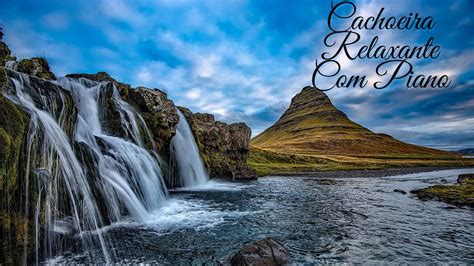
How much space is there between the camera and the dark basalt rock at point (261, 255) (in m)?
9.52

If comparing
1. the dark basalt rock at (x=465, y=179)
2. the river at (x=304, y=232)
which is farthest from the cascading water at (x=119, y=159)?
the dark basalt rock at (x=465, y=179)

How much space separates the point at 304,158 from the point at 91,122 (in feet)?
265

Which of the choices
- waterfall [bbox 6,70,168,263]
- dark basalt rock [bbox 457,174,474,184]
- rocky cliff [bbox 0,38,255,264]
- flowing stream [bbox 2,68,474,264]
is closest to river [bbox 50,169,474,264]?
flowing stream [bbox 2,68,474,264]

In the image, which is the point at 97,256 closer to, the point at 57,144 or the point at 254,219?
the point at 57,144

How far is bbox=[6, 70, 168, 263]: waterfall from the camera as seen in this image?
10.4m

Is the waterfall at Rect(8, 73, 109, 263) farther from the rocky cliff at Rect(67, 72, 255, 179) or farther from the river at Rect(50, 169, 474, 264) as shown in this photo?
the rocky cliff at Rect(67, 72, 255, 179)

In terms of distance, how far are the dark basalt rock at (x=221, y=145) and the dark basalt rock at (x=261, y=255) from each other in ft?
97.3

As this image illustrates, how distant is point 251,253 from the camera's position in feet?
32.2

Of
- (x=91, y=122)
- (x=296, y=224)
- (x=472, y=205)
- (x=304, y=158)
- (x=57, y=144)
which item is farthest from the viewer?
(x=304, y=158)

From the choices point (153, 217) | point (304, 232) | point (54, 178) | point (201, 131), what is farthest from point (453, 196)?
point (201, 131)

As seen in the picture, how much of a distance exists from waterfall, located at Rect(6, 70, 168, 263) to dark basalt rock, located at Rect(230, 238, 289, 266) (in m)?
5.38

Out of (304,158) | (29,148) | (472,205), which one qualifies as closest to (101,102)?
(29,148)

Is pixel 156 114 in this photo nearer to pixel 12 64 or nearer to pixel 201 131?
pixel 12 64

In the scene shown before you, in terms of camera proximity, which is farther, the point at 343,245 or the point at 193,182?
the point at 193,182
